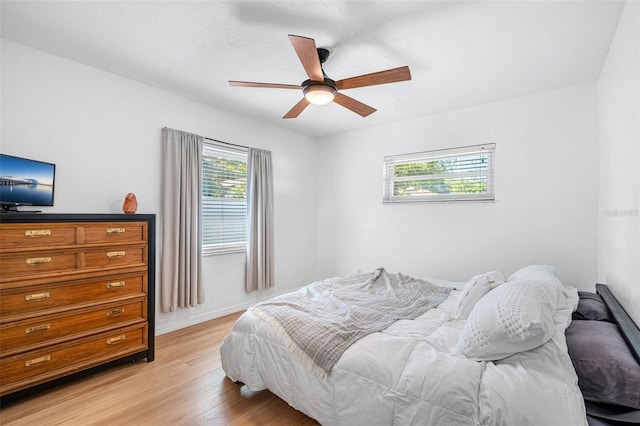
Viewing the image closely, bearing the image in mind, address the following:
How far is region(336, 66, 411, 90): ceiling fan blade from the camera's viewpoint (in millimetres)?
2027

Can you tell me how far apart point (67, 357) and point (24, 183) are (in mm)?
1296

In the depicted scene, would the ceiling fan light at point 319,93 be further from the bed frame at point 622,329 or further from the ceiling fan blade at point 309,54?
the bed frame at point 622,329

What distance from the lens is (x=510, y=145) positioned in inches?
134

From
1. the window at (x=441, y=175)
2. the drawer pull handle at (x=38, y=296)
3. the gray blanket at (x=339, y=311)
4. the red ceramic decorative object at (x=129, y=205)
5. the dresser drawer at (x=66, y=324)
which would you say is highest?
the window at (x=441, y=175)

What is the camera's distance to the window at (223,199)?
12.0 ft

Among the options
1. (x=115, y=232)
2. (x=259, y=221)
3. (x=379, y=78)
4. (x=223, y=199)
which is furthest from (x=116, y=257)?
(x=379, y=78)

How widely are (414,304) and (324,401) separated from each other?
1.06 m

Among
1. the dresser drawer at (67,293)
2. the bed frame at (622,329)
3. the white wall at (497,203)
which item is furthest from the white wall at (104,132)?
the bed frame at (622,329)

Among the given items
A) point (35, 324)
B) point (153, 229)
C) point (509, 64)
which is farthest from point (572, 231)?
point (35, 324)

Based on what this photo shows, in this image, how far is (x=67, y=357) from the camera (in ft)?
7.10

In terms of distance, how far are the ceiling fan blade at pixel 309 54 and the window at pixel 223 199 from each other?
1.99m

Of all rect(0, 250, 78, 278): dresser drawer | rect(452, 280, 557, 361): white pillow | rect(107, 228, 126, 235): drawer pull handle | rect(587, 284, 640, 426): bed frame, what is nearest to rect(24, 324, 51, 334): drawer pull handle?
rect(0, 250, 78, 278): dresser drawer

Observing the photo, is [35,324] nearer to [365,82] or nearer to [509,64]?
[365,82]

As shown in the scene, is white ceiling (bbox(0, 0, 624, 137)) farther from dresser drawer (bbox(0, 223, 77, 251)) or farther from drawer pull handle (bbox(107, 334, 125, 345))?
drawer pull handle (bbox(107, 334, 125, 345))
